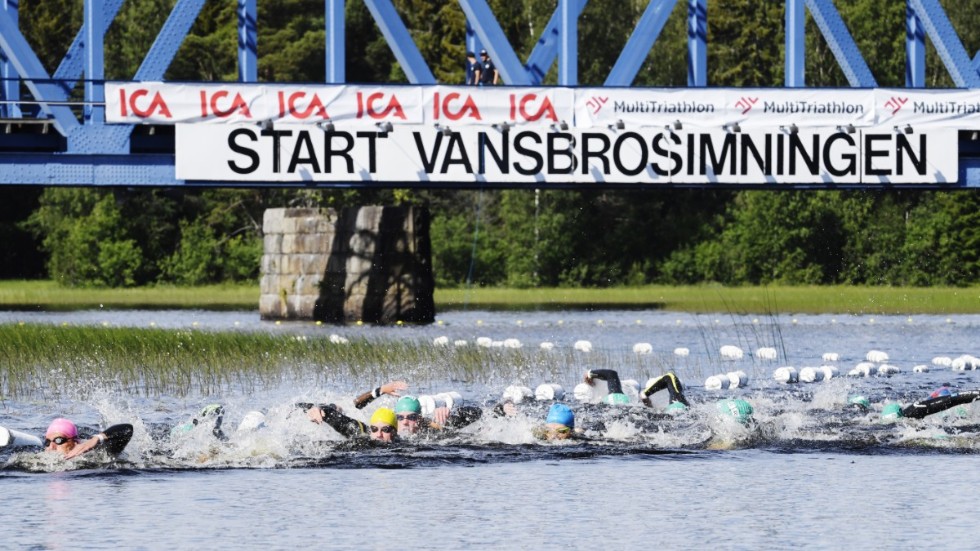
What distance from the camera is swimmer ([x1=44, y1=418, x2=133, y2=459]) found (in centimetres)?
1898

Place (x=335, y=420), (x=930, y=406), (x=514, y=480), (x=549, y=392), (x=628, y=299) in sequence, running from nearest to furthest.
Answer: (x=514, y=480), (x=335, y=420), (x=930, y=406), (x=549, y=392), (x=628, y=299)

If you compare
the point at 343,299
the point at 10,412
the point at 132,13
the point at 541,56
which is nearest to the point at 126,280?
the point at 132,13

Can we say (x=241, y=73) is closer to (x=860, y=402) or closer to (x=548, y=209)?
(x=860, y=402)

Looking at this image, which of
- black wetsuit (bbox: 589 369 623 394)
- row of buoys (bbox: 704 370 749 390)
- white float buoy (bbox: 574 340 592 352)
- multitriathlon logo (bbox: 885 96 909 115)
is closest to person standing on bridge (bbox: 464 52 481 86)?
white float buoy (bbox: 574 340 592 352)

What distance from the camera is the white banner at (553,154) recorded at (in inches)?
1304

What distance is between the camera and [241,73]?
34.9m

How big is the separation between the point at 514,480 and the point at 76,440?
429 centimetres

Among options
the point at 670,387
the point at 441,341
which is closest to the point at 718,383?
the point at 670,387

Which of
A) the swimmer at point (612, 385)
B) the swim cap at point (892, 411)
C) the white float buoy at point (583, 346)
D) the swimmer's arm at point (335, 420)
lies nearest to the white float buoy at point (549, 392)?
the swimmer at point (612, 385)

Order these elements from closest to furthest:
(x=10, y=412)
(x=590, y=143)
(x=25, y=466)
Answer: (x=25, y=466) < (x=10, y=412) < (x=590, y=143)

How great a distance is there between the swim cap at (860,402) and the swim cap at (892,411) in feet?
4.86

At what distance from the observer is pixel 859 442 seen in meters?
21.0

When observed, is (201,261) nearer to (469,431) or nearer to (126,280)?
(126,280)

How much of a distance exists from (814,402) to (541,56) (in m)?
12.6
